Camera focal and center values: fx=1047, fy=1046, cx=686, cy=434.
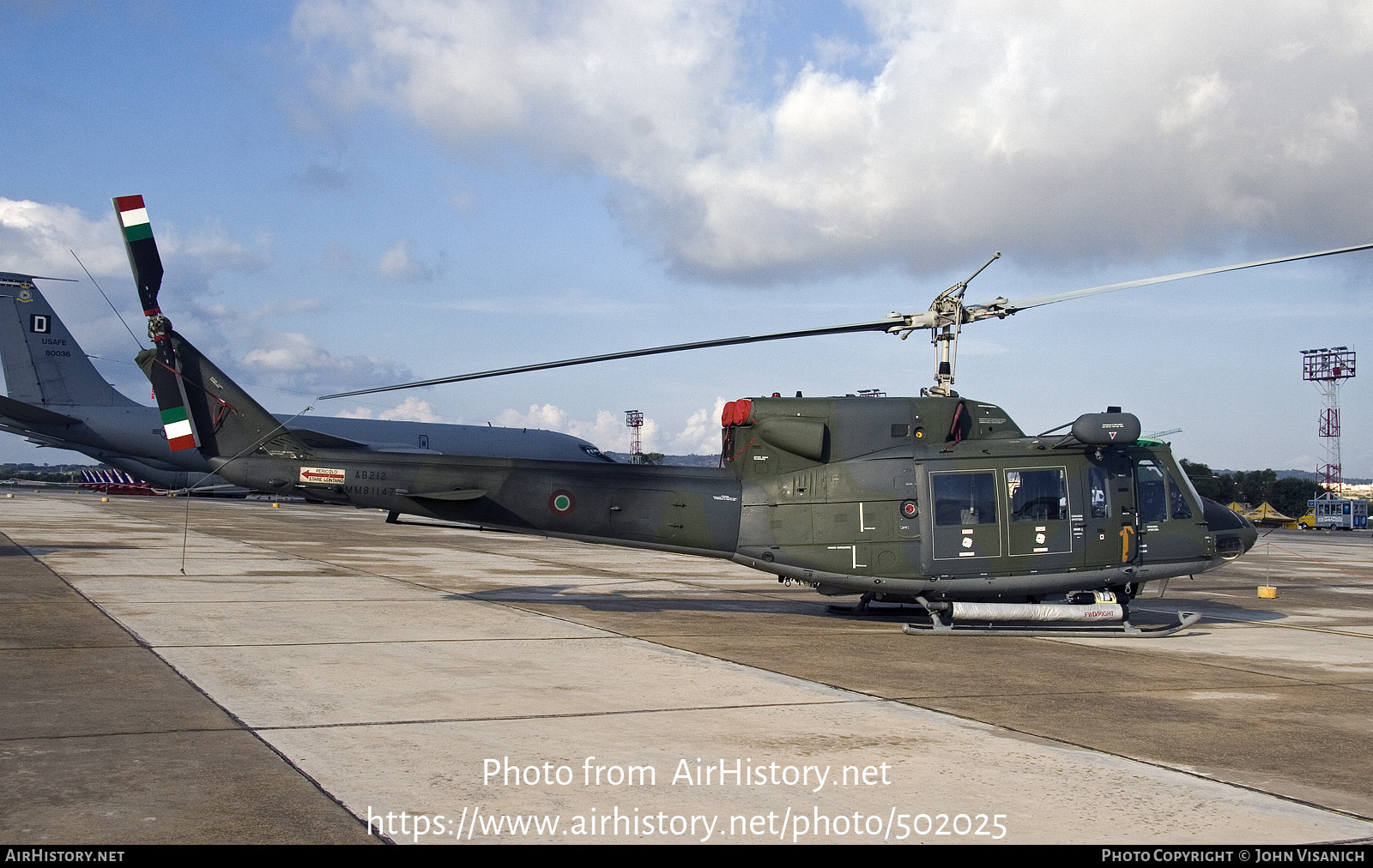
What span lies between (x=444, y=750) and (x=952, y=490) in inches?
329

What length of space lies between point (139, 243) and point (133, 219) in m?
0.31

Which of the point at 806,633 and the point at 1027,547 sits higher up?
the point at 1027,547

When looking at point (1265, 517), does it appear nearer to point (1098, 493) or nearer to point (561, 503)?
point (1098, 493)

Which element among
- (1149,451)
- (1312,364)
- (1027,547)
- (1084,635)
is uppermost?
(1312,364)

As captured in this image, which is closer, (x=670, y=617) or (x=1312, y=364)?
(x=670, y=617)

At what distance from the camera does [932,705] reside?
859 cm

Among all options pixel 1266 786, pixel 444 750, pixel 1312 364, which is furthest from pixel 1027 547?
pixel 1312 364

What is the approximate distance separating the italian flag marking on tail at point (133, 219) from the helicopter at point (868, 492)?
0.07 ft

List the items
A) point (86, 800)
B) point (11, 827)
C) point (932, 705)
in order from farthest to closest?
point (932, 705) < point (86, 800) < point (11, 827)

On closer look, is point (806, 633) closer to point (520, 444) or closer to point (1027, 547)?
point (1027, 547)

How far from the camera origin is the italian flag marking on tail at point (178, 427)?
46.0 ft

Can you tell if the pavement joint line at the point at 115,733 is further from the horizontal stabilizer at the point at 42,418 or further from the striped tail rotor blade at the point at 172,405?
the horizontal stabilizer at the point at 42,418

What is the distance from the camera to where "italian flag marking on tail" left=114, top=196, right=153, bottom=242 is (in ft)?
43.3

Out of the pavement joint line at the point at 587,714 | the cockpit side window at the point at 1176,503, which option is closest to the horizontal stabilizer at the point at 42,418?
the pavement joint line at the point at 587,714
